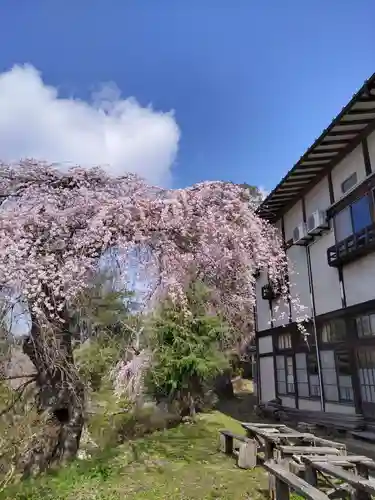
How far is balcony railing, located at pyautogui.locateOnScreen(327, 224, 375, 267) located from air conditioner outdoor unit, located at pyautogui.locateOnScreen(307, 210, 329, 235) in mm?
812

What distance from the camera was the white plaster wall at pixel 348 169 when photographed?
401 inches

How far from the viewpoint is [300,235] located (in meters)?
12.5

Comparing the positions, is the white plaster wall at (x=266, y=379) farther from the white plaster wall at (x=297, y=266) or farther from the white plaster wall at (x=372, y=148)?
the white plaster wall at (x=372, y=148)

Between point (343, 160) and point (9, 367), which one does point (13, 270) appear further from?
point (343, 160)

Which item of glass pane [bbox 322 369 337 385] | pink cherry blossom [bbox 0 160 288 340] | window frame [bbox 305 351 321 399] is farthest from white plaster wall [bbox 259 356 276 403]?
pink cherry blossom [bbox 0 160 288 340]

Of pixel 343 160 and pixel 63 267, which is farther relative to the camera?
pixel 343 160

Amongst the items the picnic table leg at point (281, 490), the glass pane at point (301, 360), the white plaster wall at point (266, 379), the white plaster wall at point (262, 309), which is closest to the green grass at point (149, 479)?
the picnic table leg at point (281, 490)

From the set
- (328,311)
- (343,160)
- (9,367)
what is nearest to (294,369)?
(328,311)

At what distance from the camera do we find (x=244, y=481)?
21.9 feet

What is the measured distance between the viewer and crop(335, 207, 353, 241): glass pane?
10413 millimetres

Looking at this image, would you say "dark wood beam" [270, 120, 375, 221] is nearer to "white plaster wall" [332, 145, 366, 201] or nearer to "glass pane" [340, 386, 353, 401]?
"white plaster wall" [332, 145, 366, 201]

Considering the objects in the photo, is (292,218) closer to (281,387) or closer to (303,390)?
(303,390)

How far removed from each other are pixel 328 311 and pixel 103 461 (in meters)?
7.17

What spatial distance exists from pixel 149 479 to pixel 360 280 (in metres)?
A: 6.79
